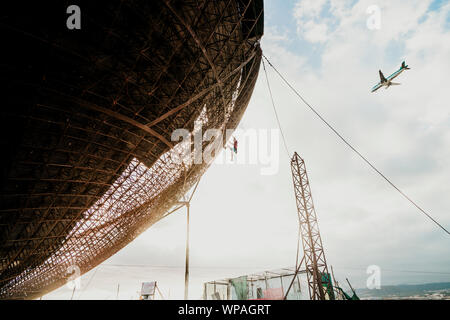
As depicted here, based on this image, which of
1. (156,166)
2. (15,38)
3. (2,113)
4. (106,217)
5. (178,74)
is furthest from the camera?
(106,217)

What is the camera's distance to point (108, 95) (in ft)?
34.5

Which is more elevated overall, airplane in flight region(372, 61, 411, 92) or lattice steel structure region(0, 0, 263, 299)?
airplane in flight region(372, 61, 411, 92)

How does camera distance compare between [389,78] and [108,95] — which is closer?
[108,95]

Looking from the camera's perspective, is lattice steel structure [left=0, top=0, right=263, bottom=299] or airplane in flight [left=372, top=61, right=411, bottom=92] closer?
lattice steel structure [left=0, top=0, right=263, bottom=299]

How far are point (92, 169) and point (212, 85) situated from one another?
8614 mm

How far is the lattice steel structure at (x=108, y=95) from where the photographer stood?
8727 mm

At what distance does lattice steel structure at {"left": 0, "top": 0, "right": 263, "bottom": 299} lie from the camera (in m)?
8.73

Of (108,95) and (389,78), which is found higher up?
(389,78)

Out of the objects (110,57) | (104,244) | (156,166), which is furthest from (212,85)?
(104,244)

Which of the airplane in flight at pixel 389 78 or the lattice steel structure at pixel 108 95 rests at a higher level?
the airplane in flight at pixel 389 78

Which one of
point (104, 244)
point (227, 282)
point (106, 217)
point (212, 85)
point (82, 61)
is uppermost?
point (212, 85)

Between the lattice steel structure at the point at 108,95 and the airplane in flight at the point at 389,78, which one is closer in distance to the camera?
the lattice steel structure at the point at 108,95
